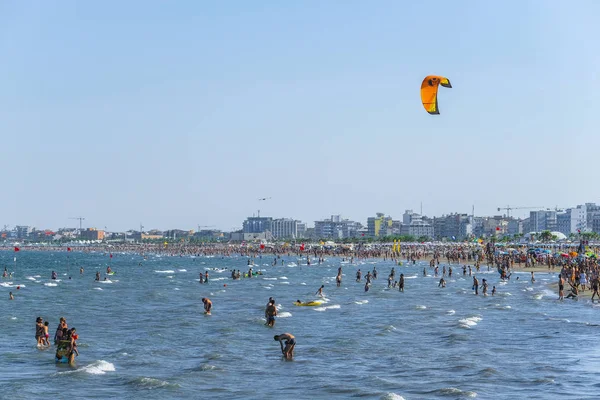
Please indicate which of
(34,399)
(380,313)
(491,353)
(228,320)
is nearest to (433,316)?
(380,313)

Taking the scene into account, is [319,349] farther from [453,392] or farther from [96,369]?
[453,392]

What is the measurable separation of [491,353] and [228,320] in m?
16.1

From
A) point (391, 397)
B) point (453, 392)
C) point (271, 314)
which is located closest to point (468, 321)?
point (271, 314)

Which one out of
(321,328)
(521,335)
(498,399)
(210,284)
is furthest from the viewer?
(210,284)

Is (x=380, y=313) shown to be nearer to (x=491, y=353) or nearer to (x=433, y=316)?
(x=433, y=316)

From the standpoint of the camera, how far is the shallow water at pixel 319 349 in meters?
23.3

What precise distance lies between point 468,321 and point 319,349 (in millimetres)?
10938

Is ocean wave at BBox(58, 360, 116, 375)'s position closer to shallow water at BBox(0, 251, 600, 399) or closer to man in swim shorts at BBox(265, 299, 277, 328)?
shallow water at BBox(0, 251, 600, 399)

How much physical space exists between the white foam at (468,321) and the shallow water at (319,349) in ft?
0.17

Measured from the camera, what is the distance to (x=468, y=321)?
38.8 metres

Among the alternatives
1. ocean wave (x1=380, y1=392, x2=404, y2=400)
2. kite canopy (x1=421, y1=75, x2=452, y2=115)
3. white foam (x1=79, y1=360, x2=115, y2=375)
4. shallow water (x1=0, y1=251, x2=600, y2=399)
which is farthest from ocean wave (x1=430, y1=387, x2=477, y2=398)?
kite canopy (x1=421, y1=75, x2=452, y2=115)

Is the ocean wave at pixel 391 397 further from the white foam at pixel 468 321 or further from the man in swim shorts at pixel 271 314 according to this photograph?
the man in swim shorts at pixel 271 314

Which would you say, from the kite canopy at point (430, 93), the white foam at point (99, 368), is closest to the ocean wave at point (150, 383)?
the white foam at point (99, 368)

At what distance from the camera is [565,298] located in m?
50.9
